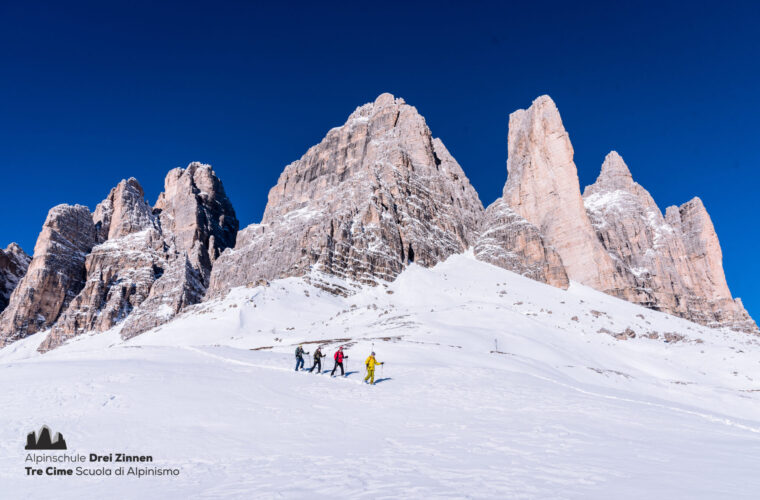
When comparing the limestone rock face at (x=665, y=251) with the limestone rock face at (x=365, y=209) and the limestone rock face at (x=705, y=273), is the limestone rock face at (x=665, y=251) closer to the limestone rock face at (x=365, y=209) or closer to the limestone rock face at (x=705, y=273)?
the limestone rock face at (x=705, y=273)

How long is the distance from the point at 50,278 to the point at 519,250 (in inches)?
4974

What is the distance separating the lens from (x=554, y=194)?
110812mm

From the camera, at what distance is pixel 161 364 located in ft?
59.0

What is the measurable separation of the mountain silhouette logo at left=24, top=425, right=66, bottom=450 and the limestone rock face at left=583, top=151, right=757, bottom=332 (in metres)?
108

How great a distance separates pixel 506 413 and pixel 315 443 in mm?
6414

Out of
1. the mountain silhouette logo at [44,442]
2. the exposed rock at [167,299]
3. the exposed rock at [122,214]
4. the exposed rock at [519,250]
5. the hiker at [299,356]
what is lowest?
the mountain silhouette logo at [44,442]

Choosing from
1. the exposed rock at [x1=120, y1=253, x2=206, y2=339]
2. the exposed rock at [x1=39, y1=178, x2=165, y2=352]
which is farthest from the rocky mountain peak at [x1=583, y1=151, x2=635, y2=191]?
the exposed rock at [x1=39, y1=178, x2=165, y2=352]

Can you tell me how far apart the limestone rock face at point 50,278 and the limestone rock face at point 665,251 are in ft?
483

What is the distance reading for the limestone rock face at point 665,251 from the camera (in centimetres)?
11119

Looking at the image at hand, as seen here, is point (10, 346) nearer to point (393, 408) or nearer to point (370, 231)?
Answer: point (370, 231)

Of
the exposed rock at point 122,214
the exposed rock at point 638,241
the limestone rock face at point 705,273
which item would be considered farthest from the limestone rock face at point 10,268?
the limestone rock face at point 705,273

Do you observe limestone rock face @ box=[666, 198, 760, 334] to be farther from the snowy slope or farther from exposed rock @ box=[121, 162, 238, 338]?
exposed rock @ box=[121, 162, 238, 338]

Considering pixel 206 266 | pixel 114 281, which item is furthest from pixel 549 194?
pixel 114 281

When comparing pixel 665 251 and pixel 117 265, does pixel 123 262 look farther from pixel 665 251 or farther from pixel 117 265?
pixel 665 251
